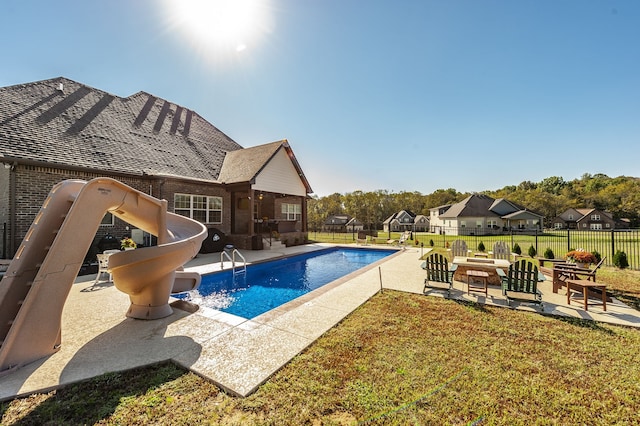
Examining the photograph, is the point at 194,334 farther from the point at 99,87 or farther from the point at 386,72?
the point at 99,87

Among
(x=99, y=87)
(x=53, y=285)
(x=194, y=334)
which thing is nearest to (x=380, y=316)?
(x=194, y=334)

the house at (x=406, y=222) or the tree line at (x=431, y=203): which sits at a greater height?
the tree line at (x=431, y=203)

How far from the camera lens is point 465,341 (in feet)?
14.0

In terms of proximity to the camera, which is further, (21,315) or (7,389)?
(21,315)

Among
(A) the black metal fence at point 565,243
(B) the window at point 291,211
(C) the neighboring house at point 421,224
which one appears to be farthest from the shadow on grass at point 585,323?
(C) the neighboring house at point 421,224

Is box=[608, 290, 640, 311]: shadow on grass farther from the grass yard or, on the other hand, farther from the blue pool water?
the blue pool water

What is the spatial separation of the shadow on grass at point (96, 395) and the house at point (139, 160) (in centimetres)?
990

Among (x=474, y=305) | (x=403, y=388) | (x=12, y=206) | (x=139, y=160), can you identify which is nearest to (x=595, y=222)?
(x=474, y=305)

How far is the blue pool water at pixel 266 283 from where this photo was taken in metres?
7.23

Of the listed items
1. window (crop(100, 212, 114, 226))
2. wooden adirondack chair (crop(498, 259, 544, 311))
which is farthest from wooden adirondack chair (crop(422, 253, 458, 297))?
window (crop(100, 212, 114, 226))

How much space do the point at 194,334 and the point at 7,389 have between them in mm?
2123

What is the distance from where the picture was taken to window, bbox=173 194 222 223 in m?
14.4

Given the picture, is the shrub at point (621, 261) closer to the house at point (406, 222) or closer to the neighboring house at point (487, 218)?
the neighboring house at point (487, 218)

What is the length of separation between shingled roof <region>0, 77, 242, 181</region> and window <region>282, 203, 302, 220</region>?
20.2 ft
